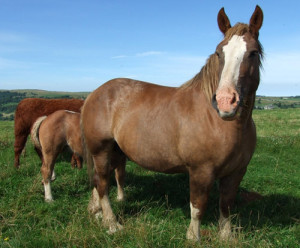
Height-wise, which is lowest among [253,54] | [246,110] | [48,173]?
[48,173]

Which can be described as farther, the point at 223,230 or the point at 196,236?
the point at 223,230

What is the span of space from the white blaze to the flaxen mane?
0.12 m

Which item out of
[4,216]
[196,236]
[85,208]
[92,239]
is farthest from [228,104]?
[4,216]

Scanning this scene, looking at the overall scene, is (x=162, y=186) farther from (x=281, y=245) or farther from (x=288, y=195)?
(x=281, y=245)

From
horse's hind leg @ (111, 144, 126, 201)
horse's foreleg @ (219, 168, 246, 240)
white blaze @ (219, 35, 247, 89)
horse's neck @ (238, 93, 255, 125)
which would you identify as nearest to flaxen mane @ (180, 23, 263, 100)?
white blaze @ (219, 35, 247, 89)

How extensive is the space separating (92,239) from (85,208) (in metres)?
1.40

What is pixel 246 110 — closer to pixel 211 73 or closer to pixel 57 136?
pixel 211 73

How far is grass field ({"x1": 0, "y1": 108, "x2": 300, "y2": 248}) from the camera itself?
3014 mm

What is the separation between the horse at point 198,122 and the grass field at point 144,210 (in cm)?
39

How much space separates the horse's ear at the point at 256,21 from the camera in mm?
2820

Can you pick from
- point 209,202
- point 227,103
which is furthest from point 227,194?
→ point 227,103

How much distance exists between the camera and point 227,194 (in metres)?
3.48

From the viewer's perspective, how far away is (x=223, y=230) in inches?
135

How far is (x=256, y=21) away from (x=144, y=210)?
117 inches
